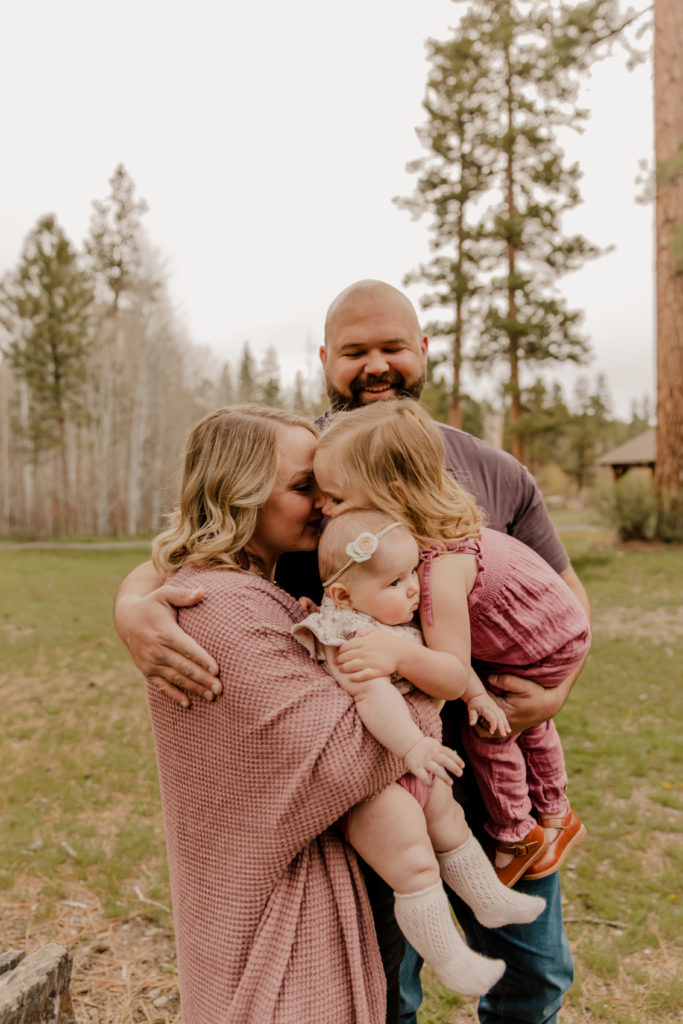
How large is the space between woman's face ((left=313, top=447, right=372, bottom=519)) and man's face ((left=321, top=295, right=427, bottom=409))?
78cm

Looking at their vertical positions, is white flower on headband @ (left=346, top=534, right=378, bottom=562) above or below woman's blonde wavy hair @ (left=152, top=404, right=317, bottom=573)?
below

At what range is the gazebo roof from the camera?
32.1 metres

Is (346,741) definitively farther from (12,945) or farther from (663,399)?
(663,399)

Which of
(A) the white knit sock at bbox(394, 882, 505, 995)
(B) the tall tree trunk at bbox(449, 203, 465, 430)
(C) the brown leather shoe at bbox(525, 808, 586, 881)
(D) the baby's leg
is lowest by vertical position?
(C) the brown leather shoe at bbox(525, 808, 586, 881)

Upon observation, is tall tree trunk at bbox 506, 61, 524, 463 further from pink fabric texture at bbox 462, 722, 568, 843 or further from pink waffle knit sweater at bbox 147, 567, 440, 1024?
pink waffle knit sweater at bbox 147, 567, 440, 1024

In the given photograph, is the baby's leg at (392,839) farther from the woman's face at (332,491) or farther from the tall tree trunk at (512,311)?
the tall tree trunk at (512,311)

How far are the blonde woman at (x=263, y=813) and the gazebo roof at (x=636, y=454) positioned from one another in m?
32.6

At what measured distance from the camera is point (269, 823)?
4.99ft

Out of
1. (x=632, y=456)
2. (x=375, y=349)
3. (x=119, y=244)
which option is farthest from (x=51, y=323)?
(x=375, y=349)

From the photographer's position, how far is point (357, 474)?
5.97ft

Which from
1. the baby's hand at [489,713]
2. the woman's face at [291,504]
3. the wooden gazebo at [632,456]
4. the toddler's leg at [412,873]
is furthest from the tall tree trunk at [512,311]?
the toddler's leg at [412,873]

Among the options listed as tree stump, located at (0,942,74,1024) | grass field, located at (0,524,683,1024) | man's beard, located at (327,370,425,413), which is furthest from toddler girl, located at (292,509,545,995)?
grass field, located at (0,524,683,1024)

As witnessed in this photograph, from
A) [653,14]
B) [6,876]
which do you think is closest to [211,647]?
[6,876]

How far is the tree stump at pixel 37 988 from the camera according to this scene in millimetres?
2023
